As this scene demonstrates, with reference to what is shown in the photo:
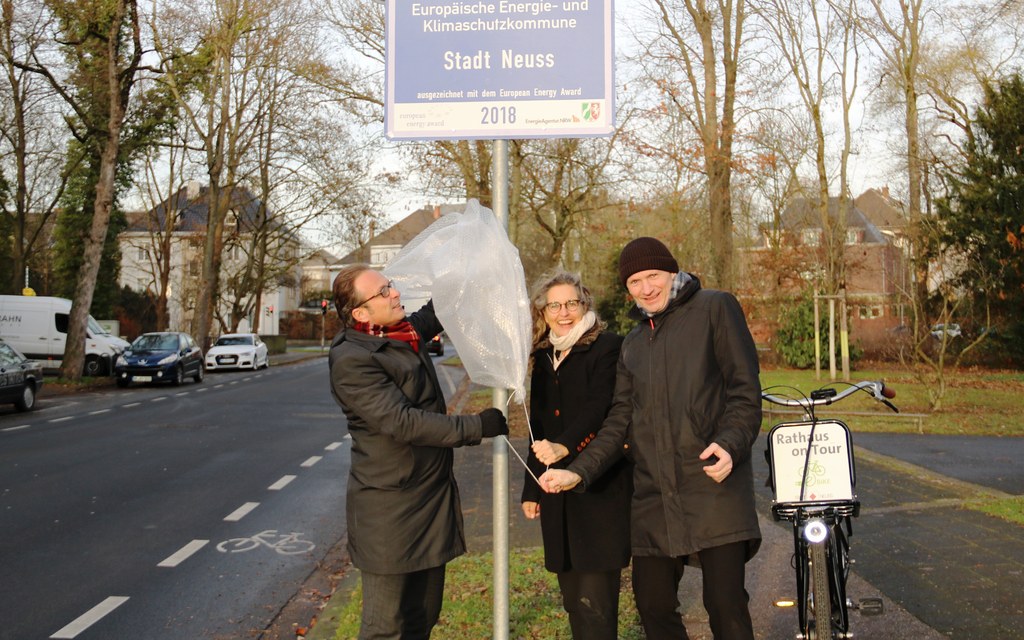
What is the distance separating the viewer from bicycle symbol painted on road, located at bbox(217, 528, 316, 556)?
22.4 feet

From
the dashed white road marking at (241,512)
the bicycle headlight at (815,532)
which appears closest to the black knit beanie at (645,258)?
the bicycle headlight at (815,532)

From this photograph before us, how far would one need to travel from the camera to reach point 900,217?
859 inches

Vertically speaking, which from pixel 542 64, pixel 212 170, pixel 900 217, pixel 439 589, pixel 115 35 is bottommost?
pixel 439 589

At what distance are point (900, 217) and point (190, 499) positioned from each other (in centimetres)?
1882

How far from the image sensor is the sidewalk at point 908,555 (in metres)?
4.46

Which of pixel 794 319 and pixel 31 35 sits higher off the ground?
pixel 31 35

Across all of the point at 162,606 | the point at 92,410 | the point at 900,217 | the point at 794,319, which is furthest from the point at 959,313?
the point at 162,606

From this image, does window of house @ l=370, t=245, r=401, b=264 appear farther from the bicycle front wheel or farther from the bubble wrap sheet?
the bicycle front wheel

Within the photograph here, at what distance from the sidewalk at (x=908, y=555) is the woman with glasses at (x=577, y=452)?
119 centimetres

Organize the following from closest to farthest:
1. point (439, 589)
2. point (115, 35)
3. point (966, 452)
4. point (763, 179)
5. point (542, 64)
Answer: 1. point (542, 64)
2. point (439, 589)
3. point (966, 452)
4. point (763, 179)
5. point (115, 35)

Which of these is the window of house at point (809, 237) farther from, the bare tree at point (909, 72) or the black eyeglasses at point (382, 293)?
the black eyeglasses at point (382, 293)

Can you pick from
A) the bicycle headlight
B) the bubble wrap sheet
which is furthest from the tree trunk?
the bicycle headlight

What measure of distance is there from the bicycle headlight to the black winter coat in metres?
0.77

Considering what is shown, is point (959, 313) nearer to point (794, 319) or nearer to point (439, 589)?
point (794, 319)
